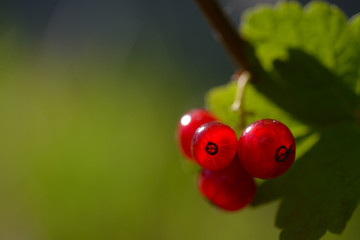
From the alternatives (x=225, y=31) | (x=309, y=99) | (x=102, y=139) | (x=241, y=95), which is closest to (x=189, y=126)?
(x=241, y=95)

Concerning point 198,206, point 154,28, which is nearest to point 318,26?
point 198,206

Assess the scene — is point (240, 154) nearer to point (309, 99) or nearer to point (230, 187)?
point (230, 187)

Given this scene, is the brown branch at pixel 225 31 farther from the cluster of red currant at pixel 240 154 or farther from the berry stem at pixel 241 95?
the cluster of red currant at pixel 240 154

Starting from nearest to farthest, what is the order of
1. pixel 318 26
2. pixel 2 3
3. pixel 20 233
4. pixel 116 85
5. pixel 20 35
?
1. pixel 318 26
2. pixel 20 233
3. pixel 116 85
4. pixel 20 35
5. pixel 2 3

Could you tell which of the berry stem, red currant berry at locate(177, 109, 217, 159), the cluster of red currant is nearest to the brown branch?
the berry stem

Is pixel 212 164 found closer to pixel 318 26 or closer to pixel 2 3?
Result: pixel 318 26

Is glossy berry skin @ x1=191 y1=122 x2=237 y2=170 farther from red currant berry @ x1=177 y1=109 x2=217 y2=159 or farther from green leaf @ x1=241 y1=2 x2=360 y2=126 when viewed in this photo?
green leaf @ x1=241 y1=2 x2=360 y2=126
